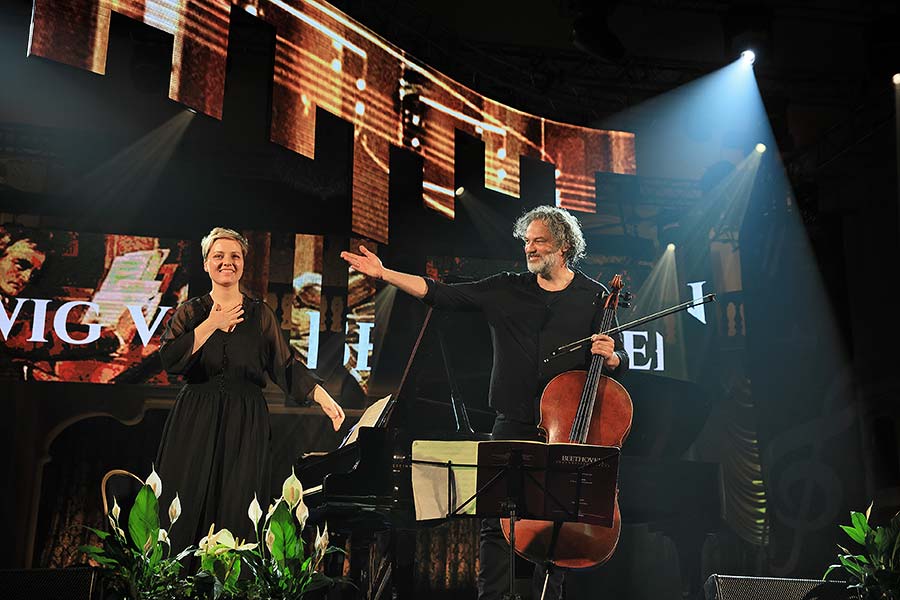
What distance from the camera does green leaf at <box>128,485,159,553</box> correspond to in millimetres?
2199

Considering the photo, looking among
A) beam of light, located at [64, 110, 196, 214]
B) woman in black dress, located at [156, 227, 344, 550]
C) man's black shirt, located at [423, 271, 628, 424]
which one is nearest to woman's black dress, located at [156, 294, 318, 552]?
woman in black dress, located at [156, 227, 344, 550]

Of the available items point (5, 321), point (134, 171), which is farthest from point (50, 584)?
point (134, 171)

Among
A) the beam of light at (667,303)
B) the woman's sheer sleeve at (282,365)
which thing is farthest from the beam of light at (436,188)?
the woman's sheer sleeve at (282,365)

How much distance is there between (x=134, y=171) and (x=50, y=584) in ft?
21.6

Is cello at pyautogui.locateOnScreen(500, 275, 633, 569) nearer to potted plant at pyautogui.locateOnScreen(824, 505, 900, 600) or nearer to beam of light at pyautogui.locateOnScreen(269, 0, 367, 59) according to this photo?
potted plant at pyautogui.locateOnScreen(824, 505, 900, 600)

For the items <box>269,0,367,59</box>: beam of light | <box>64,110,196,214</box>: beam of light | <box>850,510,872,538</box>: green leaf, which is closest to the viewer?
<box>850,510,872,538</box>: green leaf

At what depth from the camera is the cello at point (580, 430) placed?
10.4 ft

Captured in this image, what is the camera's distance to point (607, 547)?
125 inches

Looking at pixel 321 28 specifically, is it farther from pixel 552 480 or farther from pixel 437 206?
pixel 552 480

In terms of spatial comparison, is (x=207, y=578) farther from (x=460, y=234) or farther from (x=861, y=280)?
(x=861, y=280)

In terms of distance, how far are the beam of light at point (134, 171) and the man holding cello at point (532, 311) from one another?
5371mm

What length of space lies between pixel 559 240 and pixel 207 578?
1995 mm

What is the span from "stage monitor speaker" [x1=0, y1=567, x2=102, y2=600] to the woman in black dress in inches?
34.1

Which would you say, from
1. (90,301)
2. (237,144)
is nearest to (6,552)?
(90,301)
